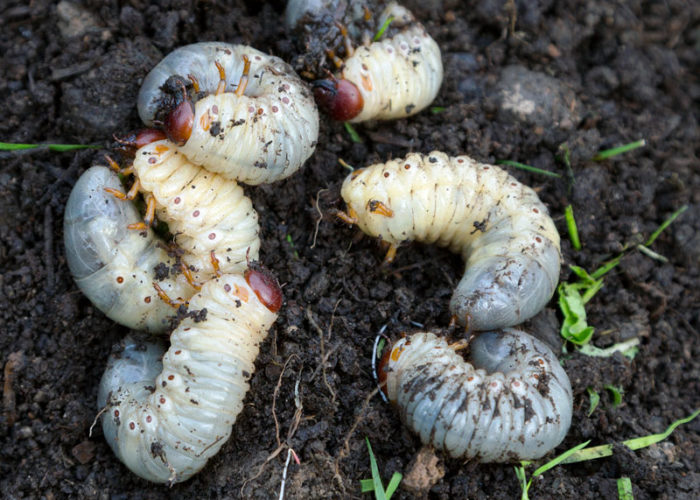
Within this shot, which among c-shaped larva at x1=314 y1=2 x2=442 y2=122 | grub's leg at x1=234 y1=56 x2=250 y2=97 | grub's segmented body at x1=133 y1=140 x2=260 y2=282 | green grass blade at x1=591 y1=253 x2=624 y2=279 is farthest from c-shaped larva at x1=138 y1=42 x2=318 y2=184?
green grass blade at x1=591 y1=253 x2=624 y2=279

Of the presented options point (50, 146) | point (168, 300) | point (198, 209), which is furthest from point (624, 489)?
point (50, 146)

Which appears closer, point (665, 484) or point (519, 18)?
point (665, 484)

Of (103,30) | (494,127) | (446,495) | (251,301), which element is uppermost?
(103,30)

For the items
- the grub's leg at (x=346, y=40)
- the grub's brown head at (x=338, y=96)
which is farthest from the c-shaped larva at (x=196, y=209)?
the grub's leg at (x=346, y=40)

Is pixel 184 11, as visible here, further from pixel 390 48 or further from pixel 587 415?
pixel 587 415

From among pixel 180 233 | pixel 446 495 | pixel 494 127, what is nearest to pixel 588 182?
pixel 494 127

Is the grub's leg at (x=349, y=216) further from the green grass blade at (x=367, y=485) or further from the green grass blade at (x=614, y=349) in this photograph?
the green grass blade at (x=614, y=349)
